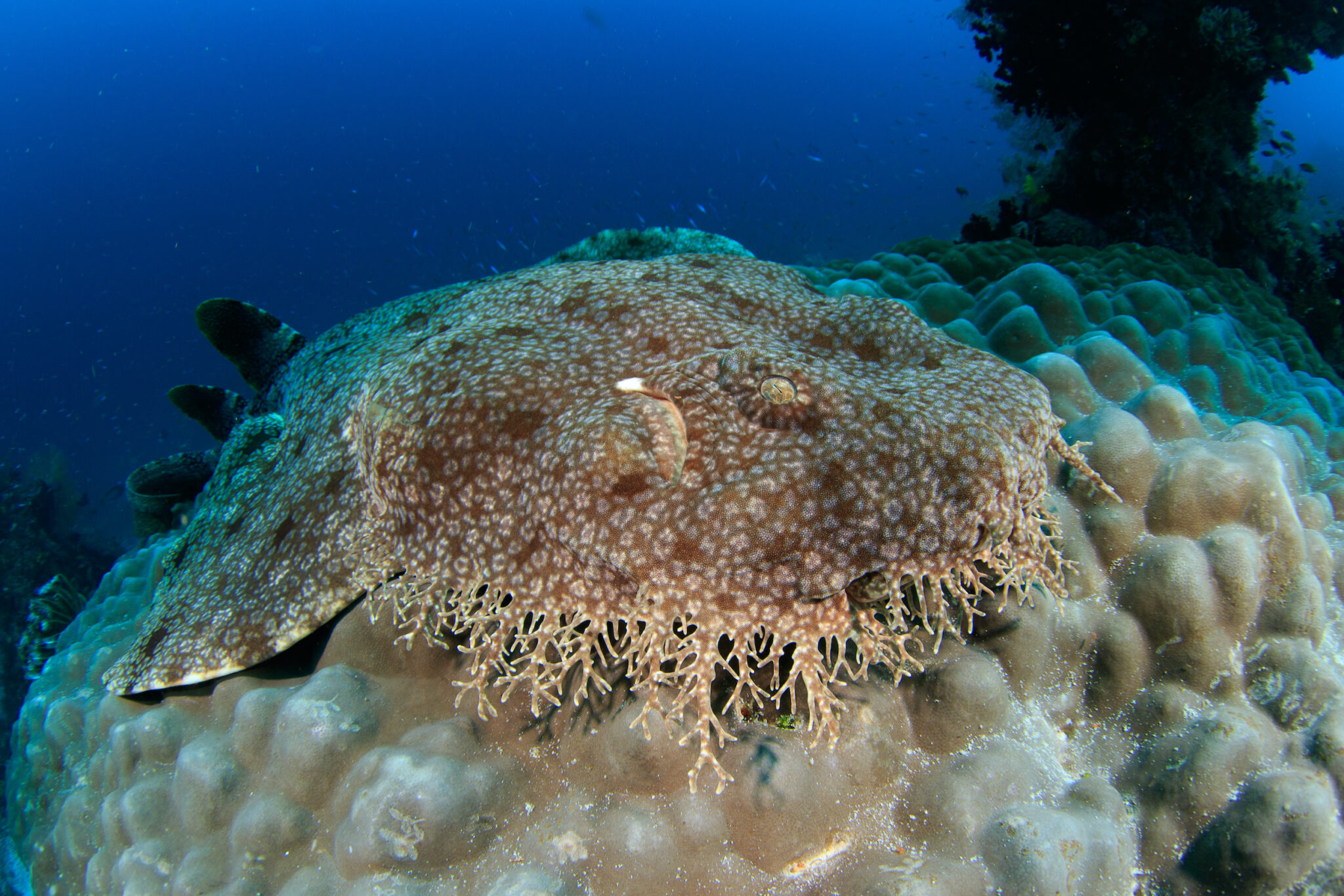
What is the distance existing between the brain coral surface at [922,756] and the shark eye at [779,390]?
695 mm

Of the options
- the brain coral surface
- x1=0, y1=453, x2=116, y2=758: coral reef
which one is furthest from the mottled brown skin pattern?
x1=0, y1=453, x2=116, y2=758: coral reef

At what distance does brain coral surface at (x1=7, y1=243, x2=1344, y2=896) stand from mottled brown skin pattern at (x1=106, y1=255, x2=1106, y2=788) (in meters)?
0.18

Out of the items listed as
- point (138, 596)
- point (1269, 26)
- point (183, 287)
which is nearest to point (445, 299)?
point (138, 596)

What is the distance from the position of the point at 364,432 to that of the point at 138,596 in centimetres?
321

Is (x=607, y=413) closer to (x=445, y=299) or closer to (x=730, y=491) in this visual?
(x=730, y=491)

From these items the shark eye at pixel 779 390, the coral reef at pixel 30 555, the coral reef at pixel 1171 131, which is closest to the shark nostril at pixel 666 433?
the shark eye at pixel 779 390

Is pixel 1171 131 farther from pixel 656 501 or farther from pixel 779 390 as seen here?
pixel 656 501

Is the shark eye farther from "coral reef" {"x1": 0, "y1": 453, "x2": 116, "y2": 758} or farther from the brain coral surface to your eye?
"coral reef" {"x1": 0, "y1": 453, "x2": 116, "y2": 758}

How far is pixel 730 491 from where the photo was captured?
1.58m

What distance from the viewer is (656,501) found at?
5.29 feet

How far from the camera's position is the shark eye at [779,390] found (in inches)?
67.2

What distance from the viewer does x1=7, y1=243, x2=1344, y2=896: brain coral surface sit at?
1.87 metres

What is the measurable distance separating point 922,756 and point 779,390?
1.46 m

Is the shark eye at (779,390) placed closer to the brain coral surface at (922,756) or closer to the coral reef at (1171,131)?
the brain coral surface at (922,756)
